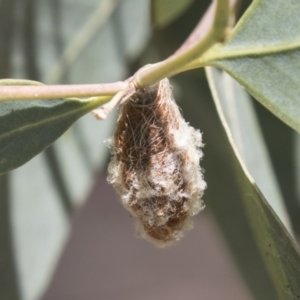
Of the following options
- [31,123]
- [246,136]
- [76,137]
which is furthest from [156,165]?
[76,137]

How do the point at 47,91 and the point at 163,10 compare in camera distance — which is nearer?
the point at 47,91

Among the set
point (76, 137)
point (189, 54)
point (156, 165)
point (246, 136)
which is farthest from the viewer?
point (76, 137)

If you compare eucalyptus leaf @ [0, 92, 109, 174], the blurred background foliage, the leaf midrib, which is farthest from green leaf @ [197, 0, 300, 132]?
the blurred background foliage

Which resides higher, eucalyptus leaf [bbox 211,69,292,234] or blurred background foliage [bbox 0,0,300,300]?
blurred background foliage [bbox 0,0,300,300]

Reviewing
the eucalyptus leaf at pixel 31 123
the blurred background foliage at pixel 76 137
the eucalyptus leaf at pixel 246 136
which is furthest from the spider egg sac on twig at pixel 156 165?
the blurred background foliage at pixel 76 137

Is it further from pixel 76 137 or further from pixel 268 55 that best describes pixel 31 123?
pixel 76 137

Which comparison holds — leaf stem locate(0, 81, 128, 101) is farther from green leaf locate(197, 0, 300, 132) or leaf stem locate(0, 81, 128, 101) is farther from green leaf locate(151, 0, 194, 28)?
green leaf locate(151, 0, 194, 28)

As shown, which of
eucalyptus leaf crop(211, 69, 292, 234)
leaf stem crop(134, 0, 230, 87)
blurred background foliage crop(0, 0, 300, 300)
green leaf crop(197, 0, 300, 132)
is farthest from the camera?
blurred background foliage crop(0, 0, 300, 300)
